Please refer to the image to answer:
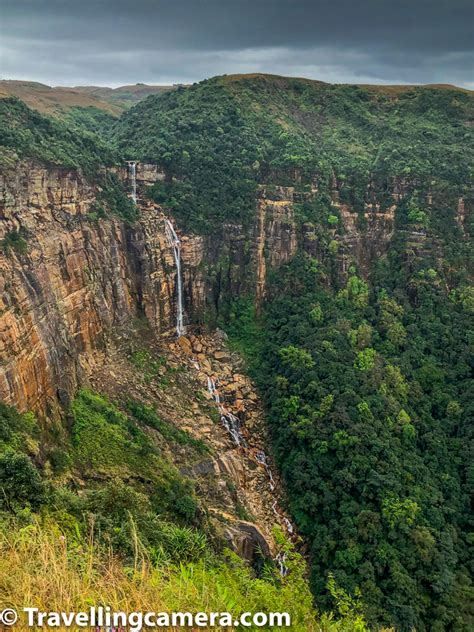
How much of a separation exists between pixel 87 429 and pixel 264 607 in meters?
17.3

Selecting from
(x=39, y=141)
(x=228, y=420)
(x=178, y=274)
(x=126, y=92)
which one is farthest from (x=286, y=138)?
(x=126, y=92)

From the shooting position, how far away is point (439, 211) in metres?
38.0

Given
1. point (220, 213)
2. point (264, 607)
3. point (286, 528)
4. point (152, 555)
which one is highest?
point (220, 213)

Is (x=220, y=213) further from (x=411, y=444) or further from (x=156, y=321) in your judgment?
(x=411, y=444)

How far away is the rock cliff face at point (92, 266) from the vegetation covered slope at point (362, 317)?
4.61 feet

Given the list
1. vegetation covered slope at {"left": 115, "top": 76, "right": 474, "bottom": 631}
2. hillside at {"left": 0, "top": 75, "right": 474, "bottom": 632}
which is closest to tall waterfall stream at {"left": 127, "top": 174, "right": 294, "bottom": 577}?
hillside at {"left": 0, "top": 75, "right": 474, "bottom": 632}

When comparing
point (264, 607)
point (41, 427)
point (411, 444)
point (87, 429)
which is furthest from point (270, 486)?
point (264, 607)

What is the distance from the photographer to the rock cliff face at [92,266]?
71.3 ft

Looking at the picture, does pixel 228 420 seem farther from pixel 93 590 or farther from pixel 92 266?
pixel 93 590

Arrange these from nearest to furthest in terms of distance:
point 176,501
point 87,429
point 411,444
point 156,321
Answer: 1. point 176,501
2. point 87,429
3. point 411,444
4. point 156,321

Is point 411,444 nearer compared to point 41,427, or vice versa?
point 41,427

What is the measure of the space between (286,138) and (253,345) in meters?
20.2

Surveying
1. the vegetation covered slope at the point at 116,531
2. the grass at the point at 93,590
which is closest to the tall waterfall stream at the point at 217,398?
the vegetation covered slope at the point at 116,531

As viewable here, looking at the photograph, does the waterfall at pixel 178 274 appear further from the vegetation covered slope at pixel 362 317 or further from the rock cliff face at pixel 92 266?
the vegetation covered slope at pixel 362 317
